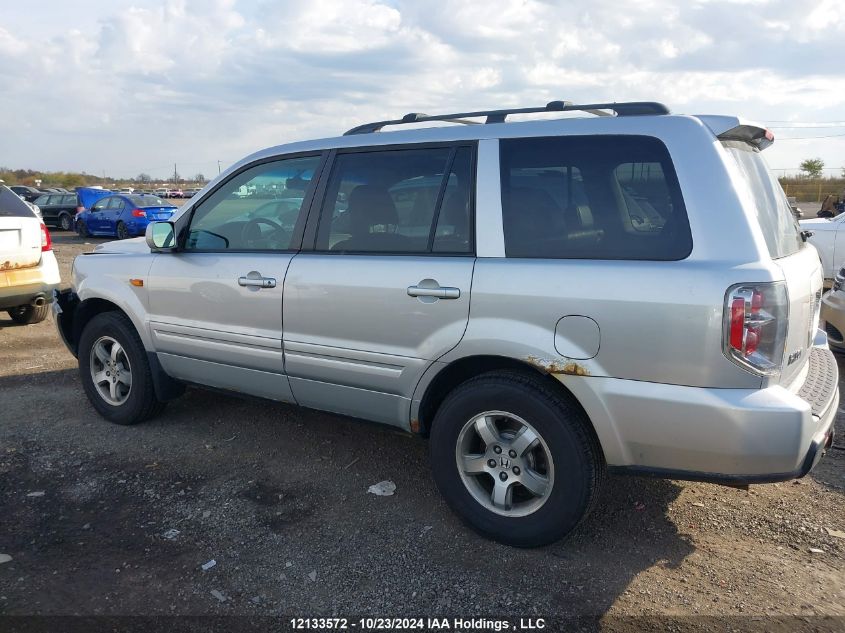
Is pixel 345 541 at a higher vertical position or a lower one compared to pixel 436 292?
lower

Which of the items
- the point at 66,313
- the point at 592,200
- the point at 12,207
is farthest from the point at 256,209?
the point at 12,207

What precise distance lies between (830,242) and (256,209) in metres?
8.59

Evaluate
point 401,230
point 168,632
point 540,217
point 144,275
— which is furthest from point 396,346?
point 144,275

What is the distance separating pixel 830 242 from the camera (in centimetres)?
977

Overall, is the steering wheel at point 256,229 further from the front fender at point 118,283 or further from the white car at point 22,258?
the white car at point 22,258

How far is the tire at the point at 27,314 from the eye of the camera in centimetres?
860

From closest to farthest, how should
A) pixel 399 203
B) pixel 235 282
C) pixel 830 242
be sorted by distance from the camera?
pixel 399 203, pixel 235 282, pixel 830 242

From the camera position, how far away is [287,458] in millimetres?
4480

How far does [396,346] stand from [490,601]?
1.27 m

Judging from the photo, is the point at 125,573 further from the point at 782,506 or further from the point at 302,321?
the point at 782,506

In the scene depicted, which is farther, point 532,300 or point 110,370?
point 110,370

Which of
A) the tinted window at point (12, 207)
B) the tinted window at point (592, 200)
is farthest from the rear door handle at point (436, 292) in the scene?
the tinted window at point (12, 207)

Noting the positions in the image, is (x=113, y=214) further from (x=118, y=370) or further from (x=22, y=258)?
(x=118, y=370)

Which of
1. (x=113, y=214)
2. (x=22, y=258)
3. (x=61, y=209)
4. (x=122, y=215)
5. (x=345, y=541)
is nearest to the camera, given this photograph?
(x=345, y=541)
